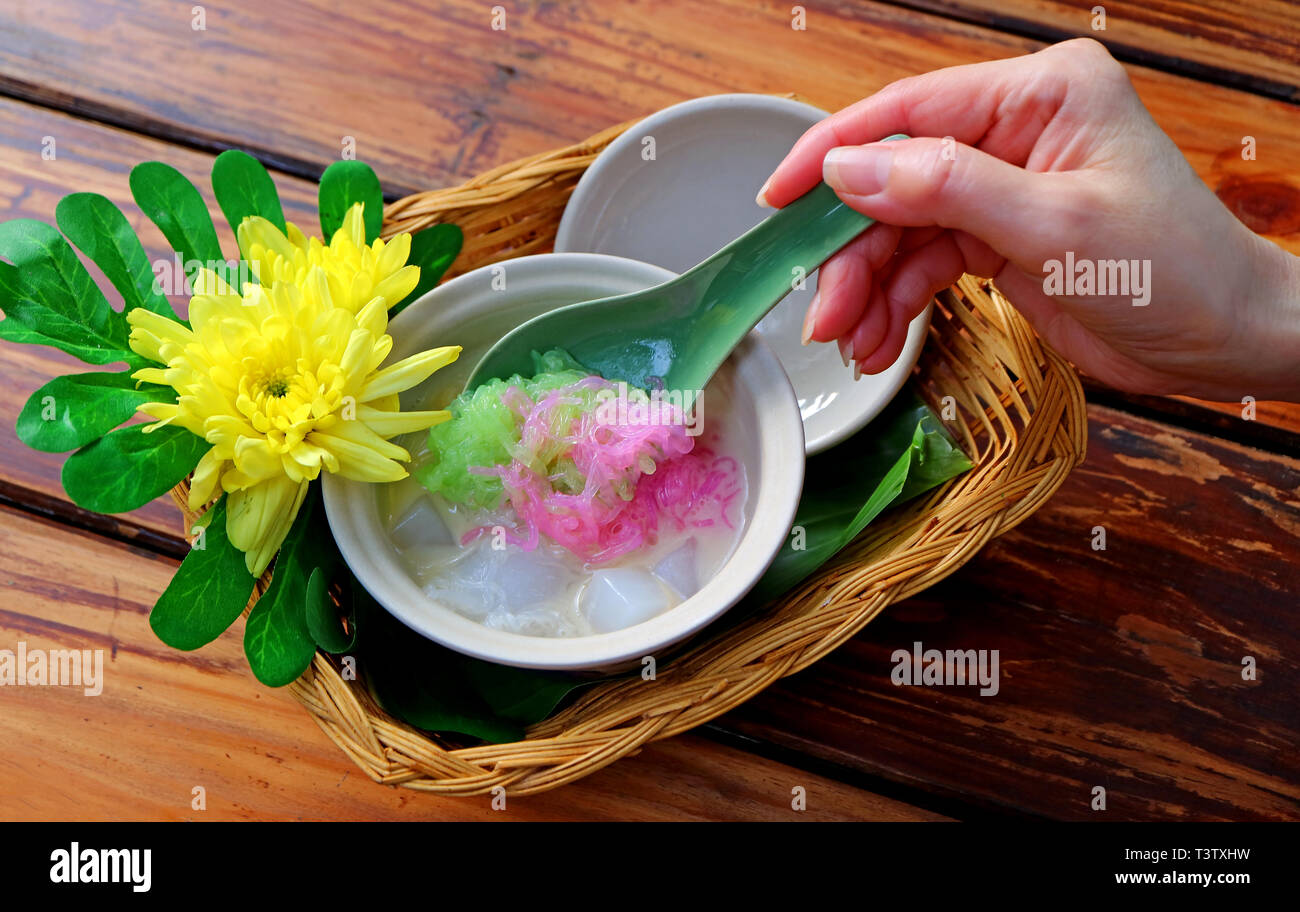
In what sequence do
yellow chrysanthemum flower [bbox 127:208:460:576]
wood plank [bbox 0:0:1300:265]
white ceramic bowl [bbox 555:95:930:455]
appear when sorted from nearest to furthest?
yellow chrysanthemum flower [bbox 127:208:460:576] → white ceramic bowl [bbox 555:95:930:455] → wood plank [bbox 0:0:1300:265]

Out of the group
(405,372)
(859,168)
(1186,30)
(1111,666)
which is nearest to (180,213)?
(405,372)

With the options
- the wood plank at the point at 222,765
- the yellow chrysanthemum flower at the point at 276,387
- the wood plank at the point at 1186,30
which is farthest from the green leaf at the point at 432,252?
the wood plank at the point at 1186,30

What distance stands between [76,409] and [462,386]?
Answer: 11.0 inches

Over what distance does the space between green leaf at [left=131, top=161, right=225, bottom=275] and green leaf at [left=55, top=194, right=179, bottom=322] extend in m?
0.02

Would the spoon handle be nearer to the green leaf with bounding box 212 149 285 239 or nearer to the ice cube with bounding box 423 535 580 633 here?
the ice cube with bounding box 423 535 580 633

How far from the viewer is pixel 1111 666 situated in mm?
861

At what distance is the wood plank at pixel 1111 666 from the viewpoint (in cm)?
83

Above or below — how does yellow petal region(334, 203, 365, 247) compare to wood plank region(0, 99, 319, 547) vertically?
below

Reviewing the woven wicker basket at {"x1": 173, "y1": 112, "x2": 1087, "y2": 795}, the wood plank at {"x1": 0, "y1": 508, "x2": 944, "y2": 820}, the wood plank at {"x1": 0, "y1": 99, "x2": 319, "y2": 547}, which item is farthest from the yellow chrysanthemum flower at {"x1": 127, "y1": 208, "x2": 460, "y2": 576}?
the wood plank at {"x1": 0, "y1": 99, "x2": 319, "y2": 547}

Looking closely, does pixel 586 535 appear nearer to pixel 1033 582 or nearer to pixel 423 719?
pixel 423 719

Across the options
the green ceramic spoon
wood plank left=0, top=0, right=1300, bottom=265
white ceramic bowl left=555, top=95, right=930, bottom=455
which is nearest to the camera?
the green ceramic spoon

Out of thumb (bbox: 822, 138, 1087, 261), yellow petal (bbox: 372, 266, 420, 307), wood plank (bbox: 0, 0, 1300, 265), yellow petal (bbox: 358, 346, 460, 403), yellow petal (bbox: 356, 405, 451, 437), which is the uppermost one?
wood plank (bbox: 0, 0, 1300, 265)

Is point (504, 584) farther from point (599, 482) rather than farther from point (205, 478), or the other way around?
point (205, 478)

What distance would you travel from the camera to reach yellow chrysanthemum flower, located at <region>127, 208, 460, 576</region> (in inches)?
26.3
